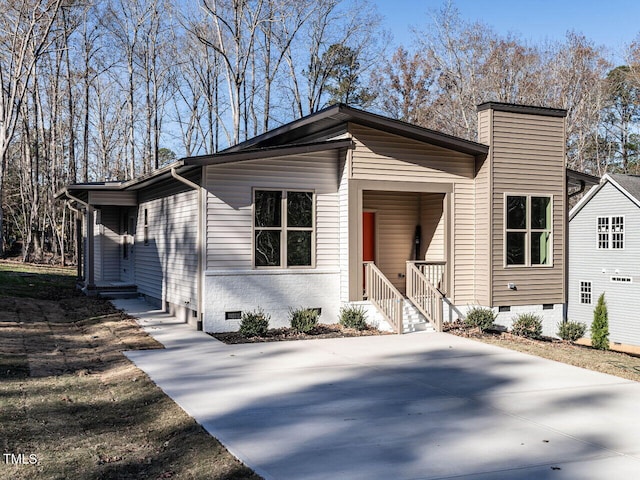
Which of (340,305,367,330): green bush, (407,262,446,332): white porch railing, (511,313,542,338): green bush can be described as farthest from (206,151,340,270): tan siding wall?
(511,313,542,338): green bush

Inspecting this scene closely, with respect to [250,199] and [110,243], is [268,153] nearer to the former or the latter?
[250,199]

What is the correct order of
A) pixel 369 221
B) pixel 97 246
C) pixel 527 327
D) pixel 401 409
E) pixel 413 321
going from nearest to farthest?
1. pixel 401 409
2. pixel 413 321
3. pixel 527 327
4. pixel 369 221
5. pixel 97 246

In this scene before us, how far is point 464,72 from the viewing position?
1166 inches

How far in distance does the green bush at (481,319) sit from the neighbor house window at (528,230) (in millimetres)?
1444

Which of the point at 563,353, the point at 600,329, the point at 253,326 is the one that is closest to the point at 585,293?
the point at 600,329

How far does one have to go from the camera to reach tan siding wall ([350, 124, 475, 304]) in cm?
1223

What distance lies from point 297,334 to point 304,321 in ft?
0.89

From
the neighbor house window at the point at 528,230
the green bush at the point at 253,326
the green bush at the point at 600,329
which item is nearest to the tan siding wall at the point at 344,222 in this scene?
the green bush at the point at 253,326

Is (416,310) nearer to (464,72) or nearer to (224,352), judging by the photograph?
(224,352)

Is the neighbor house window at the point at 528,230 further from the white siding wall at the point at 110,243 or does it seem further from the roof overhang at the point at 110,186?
the white siding wall at the point at 110,243

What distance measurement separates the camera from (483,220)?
13.1 m

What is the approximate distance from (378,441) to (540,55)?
95.4ft

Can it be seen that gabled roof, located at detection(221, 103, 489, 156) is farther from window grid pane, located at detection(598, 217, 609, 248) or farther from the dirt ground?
window grid pane, located at detection(598, 217, 609, 248)

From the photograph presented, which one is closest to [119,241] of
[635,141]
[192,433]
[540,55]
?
[192,433]
